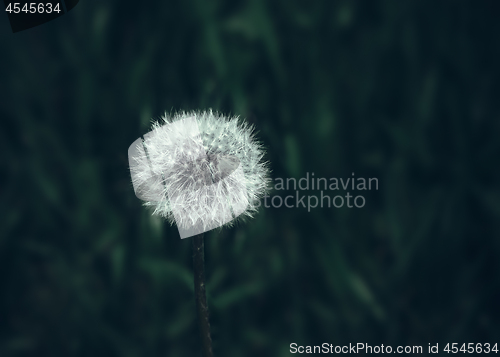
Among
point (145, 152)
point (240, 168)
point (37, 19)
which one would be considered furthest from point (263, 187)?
point (37, 19)

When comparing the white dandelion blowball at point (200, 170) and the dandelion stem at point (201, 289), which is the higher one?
the white dandelion blowball at point (200, 170)

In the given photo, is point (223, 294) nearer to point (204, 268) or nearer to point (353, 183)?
point (204, 268)

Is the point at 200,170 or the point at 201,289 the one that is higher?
the point at 200,170

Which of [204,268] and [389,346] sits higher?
[204,268]
